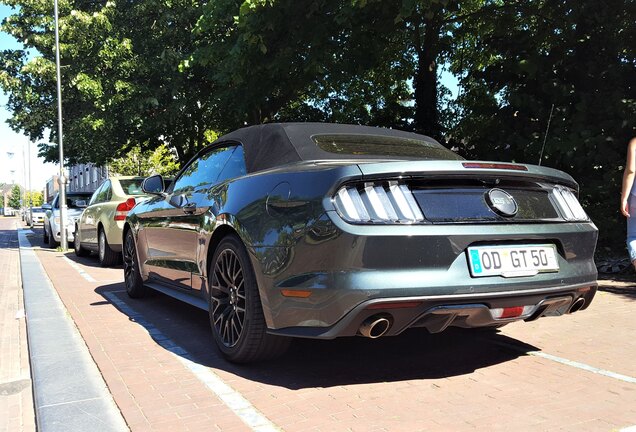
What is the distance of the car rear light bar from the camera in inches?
143

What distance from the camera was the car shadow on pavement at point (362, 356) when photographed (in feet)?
11.9

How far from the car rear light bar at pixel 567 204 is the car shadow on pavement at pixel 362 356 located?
1.10m

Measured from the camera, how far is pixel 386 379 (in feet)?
11.6

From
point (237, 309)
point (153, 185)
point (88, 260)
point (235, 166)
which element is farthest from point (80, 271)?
point (237, 309)

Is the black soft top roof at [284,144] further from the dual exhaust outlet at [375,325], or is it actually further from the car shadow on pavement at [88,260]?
the car shadow on pavement at [88,260]

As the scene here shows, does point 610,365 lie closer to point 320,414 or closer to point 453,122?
point 320,414

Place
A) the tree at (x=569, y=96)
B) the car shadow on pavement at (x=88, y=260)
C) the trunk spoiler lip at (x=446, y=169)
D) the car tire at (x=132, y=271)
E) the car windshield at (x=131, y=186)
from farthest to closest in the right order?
the car shadow on pavement at (x=88, y=260) → the car windshield at (x=131, y=186) → the tree at (x=569, y=96) → the car tire at (x=132, y=271) → the trunk spoiler lip at (x=446, y=169)

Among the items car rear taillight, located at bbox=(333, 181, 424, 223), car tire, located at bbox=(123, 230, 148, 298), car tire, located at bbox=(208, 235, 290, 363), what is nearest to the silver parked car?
car tire, located at bbox=(123, 230, 148, 298)

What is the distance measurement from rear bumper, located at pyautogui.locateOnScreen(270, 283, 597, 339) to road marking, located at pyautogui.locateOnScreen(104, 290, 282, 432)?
1.48 ft

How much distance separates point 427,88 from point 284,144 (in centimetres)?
995

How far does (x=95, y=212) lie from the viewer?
1076 centimetres

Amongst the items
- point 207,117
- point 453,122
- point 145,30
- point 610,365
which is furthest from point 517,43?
point 145,30

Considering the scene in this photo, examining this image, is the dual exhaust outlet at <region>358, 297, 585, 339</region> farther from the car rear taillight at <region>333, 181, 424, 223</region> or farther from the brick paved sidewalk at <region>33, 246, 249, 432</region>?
the brick paved sidewalk at <region>33, 246, 249, 432</region>

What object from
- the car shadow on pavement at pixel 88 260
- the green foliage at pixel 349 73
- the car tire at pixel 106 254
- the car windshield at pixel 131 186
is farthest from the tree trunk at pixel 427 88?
the car shadow on pavement at pixel 88 260
